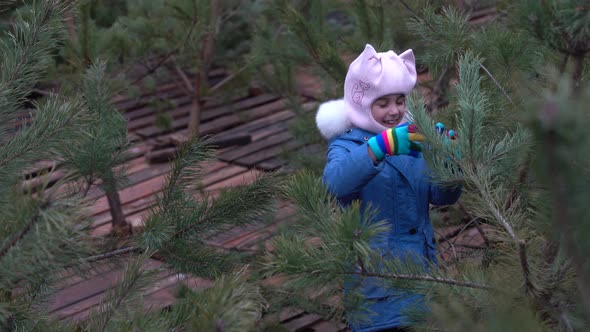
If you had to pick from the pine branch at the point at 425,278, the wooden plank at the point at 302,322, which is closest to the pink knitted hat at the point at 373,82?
the pine branch at the point at 425,278

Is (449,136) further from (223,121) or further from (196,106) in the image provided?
(223,121)

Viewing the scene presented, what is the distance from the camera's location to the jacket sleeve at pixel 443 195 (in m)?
2.27

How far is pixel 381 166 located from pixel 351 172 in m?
0.13

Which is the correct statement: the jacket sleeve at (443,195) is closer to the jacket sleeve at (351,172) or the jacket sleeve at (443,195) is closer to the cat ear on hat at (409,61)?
the jacket sleeve at (351,172)

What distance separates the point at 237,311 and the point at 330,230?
0.34 m

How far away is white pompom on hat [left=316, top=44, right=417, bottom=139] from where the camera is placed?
2.41 meters

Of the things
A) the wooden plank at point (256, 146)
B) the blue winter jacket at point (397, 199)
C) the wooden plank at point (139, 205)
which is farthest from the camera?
the wooden plank at point (256, 146)

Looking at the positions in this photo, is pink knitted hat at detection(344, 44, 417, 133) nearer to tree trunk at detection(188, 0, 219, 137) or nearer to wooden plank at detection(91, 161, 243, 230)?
wooden plank at detection(91, 161, 243, 230)

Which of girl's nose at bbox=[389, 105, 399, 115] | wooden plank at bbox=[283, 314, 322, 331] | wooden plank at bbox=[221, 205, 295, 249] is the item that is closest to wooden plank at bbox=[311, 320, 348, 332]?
wooden plank at bbox=[283, 314, 322, 331]

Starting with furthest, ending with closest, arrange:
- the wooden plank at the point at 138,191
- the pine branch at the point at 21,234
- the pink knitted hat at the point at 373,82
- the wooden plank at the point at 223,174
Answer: the wooden plank at the point at 223,174 < the wooden plank at the point at 138,191 < the pink knitted hat at the point at 373,82 < the pine branch at the point at 21,234

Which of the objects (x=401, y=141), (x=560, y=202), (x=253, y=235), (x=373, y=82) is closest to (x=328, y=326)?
(x=253, y=235)

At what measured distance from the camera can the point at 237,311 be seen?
4.04ft

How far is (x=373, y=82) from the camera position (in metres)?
2.41

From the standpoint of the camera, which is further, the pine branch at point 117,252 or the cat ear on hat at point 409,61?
the cat ear on hat at point 409,61
